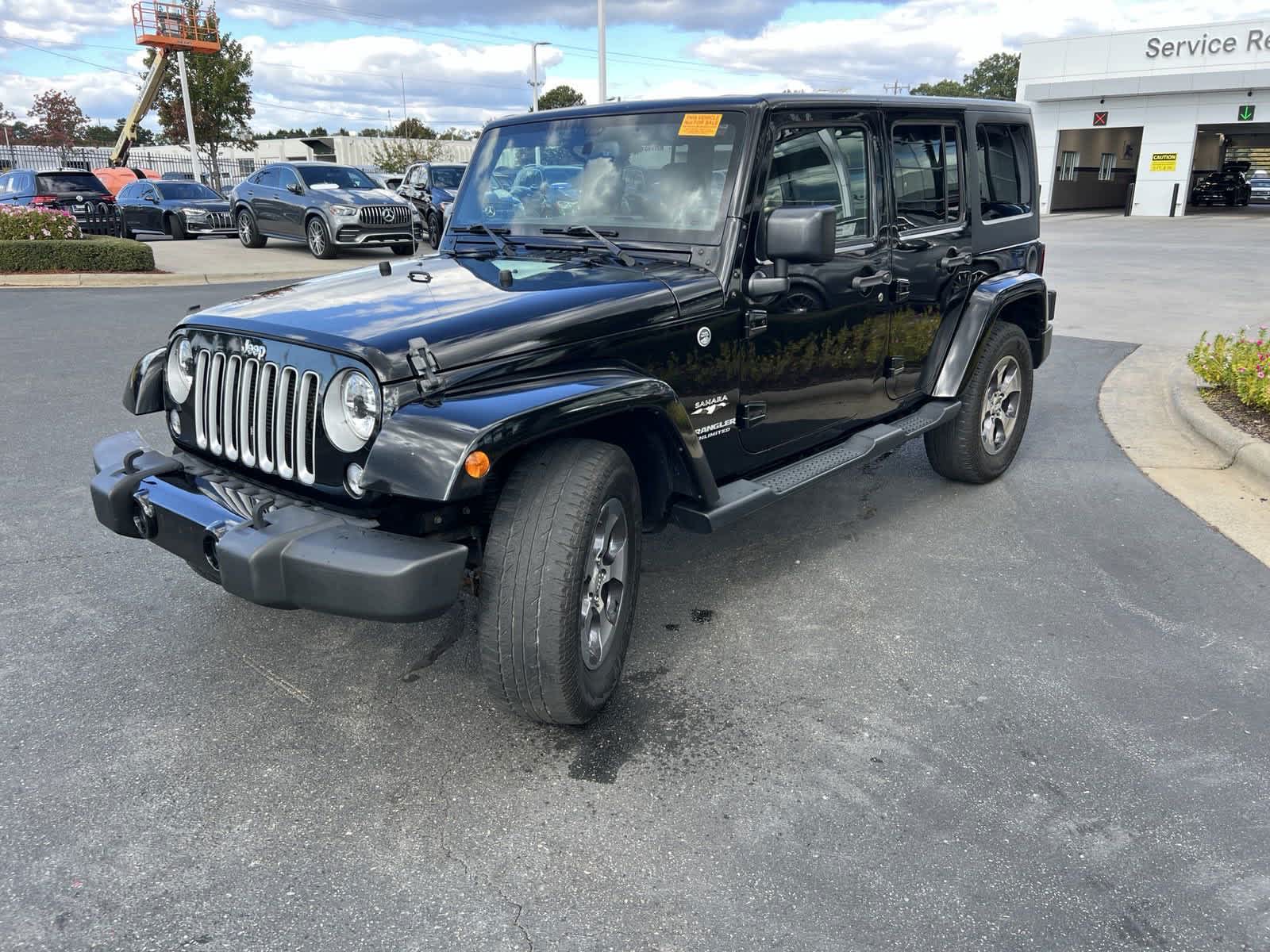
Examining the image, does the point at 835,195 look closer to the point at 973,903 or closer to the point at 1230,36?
the point at 973,903

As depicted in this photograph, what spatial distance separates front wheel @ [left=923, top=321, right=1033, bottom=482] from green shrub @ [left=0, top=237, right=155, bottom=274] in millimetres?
12975

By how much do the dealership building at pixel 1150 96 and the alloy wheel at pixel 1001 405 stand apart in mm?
27961

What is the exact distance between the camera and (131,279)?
1392 cm

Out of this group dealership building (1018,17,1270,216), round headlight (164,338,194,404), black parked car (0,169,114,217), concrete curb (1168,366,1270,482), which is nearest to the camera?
round headlight (164,338,194,404)

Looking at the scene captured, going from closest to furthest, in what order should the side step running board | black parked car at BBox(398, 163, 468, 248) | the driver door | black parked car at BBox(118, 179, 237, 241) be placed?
the side step running board
the driver door
black parked car at BBox(398, 163, 468, 248)
black parked car at BBox(118, 179, 237, 241)

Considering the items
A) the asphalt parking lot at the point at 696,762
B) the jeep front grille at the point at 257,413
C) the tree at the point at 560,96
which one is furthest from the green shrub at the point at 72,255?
the tree at the point at 560,96

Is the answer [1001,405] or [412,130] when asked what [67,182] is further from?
[412,130]

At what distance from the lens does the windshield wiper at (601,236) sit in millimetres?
3617

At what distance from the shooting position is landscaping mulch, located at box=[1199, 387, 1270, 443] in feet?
19.9

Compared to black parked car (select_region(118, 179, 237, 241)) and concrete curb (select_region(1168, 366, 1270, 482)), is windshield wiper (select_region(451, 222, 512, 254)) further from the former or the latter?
black parked car (select_region(118, 179, 237, 241))

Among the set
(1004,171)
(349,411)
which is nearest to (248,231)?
(1004,171)

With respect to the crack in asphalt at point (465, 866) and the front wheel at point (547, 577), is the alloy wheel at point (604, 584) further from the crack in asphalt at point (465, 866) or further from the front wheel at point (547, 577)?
the crack in asphalt at point (465, 866)

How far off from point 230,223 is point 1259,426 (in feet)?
64.2

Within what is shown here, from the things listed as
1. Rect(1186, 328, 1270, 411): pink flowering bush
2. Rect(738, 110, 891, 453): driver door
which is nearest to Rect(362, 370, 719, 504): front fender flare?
Rect(738, 110, 891, 453): driver door
